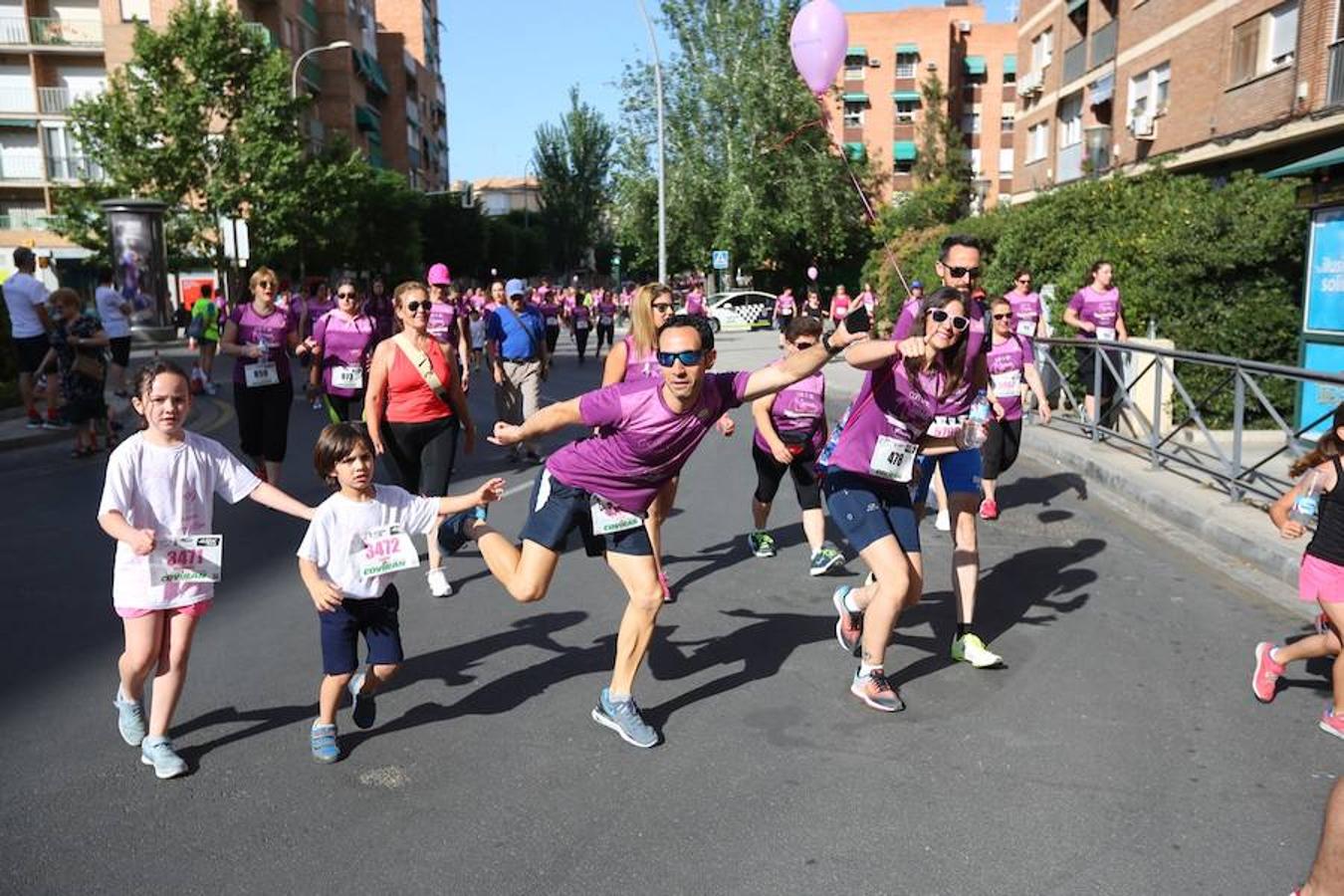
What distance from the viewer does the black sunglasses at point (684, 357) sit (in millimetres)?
3834

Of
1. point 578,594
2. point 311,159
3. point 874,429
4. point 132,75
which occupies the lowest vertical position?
point 578,594

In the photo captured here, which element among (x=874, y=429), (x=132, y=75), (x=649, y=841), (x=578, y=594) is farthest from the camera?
(x=132, y=75)

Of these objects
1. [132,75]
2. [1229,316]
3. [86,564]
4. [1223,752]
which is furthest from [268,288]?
[132,75]

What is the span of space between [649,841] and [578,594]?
2.81 meters

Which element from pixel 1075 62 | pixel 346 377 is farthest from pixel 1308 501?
pixel 1075 62

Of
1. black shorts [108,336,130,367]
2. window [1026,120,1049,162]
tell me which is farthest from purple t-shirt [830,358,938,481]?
window [1026,120,1049,162]

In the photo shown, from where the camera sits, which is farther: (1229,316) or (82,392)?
(1229,316)

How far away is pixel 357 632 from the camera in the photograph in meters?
3.98

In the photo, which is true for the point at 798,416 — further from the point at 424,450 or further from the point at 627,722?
the point at 627,722

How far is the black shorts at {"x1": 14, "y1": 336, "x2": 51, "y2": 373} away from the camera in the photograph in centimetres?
1245

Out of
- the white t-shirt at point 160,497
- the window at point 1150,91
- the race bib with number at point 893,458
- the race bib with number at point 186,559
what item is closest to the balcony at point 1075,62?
the window at point 1150,91

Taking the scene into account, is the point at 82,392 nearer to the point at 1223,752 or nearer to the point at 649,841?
the point at 649,841

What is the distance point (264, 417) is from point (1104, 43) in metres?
28.0

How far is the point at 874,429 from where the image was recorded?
4.55 meters
